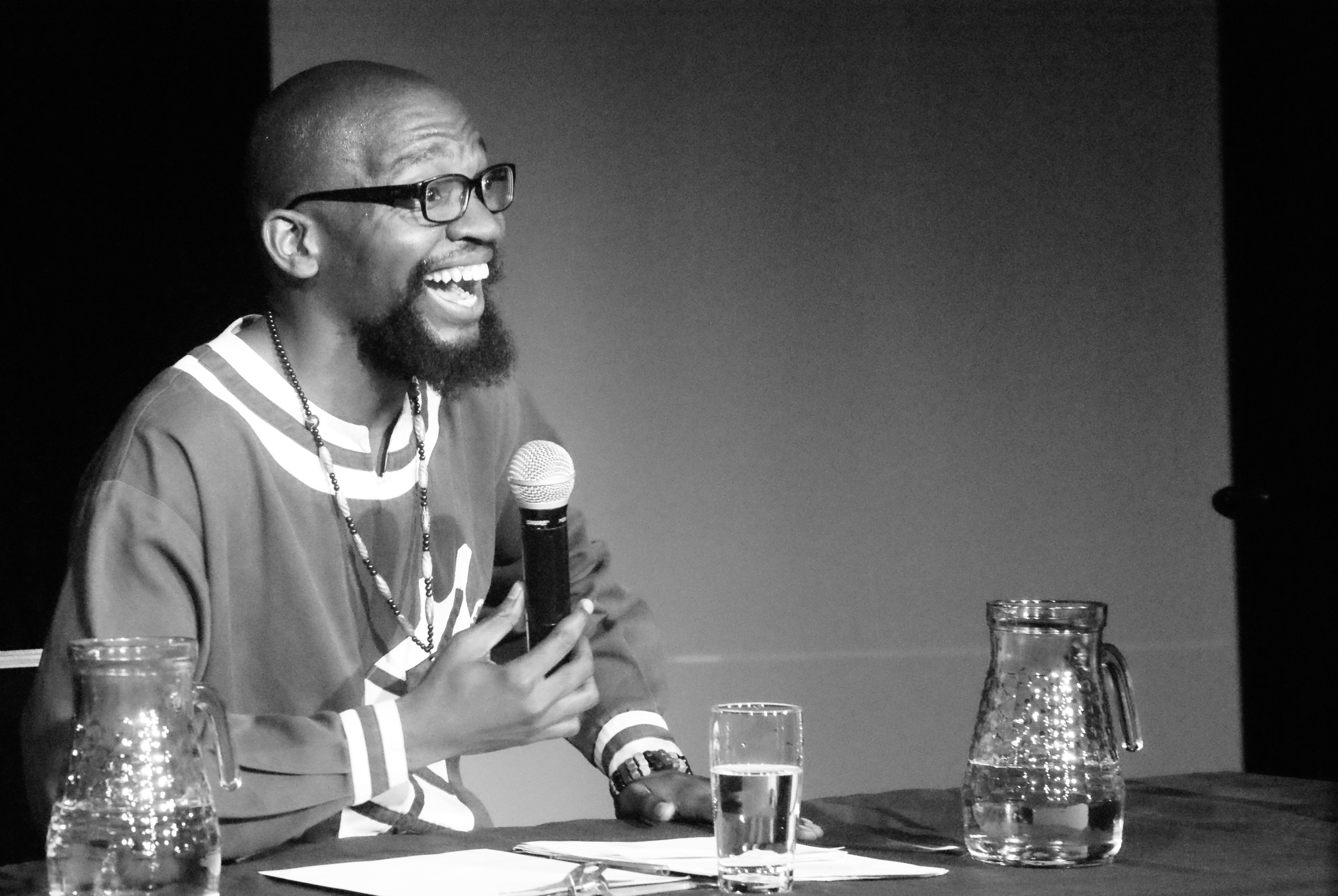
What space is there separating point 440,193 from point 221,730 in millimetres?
1027

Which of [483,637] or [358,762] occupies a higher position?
[483,637]

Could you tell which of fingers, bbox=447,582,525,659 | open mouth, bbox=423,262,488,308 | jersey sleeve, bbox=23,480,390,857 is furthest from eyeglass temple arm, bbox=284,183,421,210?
fingers, bbox=447,582,525,659

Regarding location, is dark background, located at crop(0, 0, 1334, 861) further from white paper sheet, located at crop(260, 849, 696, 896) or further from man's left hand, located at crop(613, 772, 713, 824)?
white paper sheet, located at crop(260, 849, 696, 896)

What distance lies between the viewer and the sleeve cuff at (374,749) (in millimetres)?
1745

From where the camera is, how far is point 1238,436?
11.9 ft

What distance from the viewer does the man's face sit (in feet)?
7.02

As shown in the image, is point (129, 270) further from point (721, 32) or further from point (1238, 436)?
point (1238, 436)

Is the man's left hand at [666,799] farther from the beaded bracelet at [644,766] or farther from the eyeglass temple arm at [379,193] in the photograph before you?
the eyeglass temple arm at [379,193]

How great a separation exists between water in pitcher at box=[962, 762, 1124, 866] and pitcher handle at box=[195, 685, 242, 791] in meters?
0.63

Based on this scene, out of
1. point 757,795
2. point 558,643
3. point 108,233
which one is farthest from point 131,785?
point 108,233

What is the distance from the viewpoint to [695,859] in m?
1.45

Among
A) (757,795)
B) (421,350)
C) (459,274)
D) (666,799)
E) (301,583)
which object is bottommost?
(666,799)

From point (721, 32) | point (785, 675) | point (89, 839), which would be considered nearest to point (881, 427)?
point (785, 675)

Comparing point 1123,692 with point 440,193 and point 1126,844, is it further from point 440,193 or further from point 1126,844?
point 440,193
